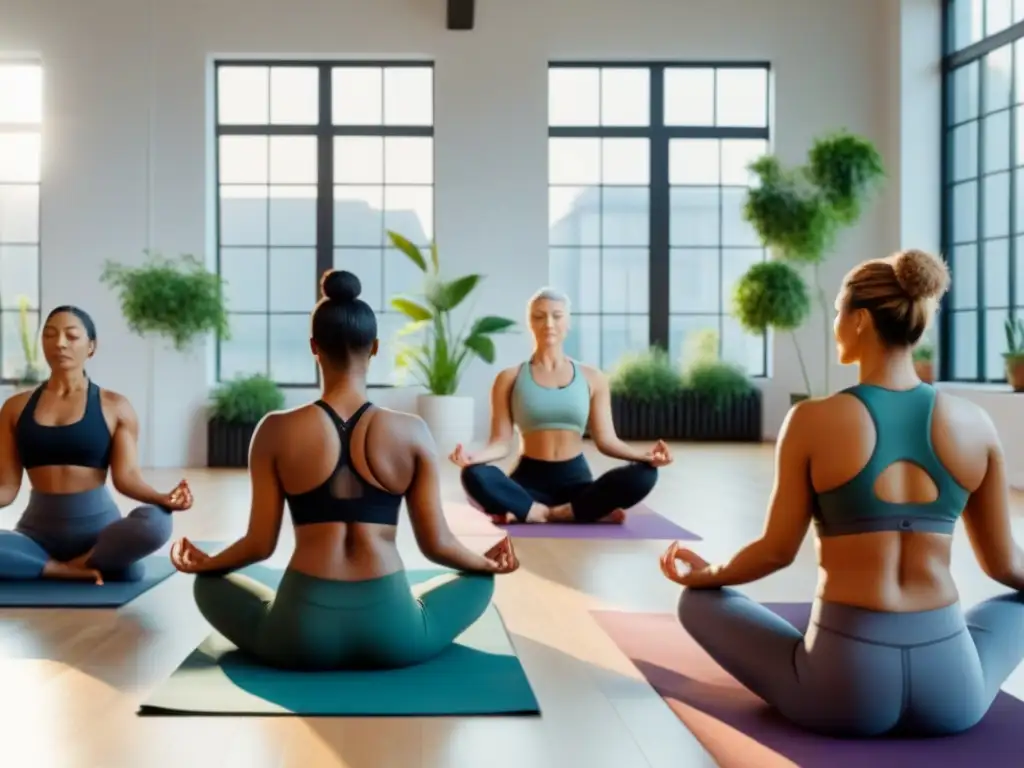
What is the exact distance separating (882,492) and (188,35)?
8.79m

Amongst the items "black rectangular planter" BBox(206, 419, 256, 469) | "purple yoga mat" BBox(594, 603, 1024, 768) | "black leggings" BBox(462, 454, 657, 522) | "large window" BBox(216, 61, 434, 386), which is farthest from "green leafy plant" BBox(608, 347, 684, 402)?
"purple yoga mat" BBox(594, 603, 1024, 768)

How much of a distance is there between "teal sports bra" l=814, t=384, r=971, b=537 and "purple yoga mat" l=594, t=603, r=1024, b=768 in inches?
14.8

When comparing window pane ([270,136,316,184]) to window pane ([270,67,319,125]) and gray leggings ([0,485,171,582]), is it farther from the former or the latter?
gray leggings ([0,485,171,582])

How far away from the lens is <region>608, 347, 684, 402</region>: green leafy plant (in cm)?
991

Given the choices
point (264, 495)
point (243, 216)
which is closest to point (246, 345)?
point (243, 216)

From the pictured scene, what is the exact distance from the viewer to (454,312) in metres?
9.84

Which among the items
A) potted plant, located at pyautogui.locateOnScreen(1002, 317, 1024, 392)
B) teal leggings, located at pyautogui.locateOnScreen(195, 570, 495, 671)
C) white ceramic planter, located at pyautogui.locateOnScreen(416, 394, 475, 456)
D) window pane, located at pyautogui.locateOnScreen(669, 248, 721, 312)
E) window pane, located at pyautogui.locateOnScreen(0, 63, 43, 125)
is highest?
window pane, located at pyautogui.locateOnScreen(0, 63, 43, 125)

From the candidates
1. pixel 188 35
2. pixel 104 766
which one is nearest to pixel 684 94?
pixel 188 35

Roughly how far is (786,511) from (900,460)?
22 centimetres

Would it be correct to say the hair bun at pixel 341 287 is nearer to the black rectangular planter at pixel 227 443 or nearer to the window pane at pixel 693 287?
the black rectangular planter at pixel 227 443

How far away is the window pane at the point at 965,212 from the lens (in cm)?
888

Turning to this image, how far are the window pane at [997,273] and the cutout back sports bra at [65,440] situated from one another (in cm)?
657

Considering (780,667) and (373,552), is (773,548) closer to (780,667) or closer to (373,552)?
(780,667)

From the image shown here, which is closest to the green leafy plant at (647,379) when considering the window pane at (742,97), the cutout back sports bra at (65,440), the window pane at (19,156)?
the window pane at (742,97)
